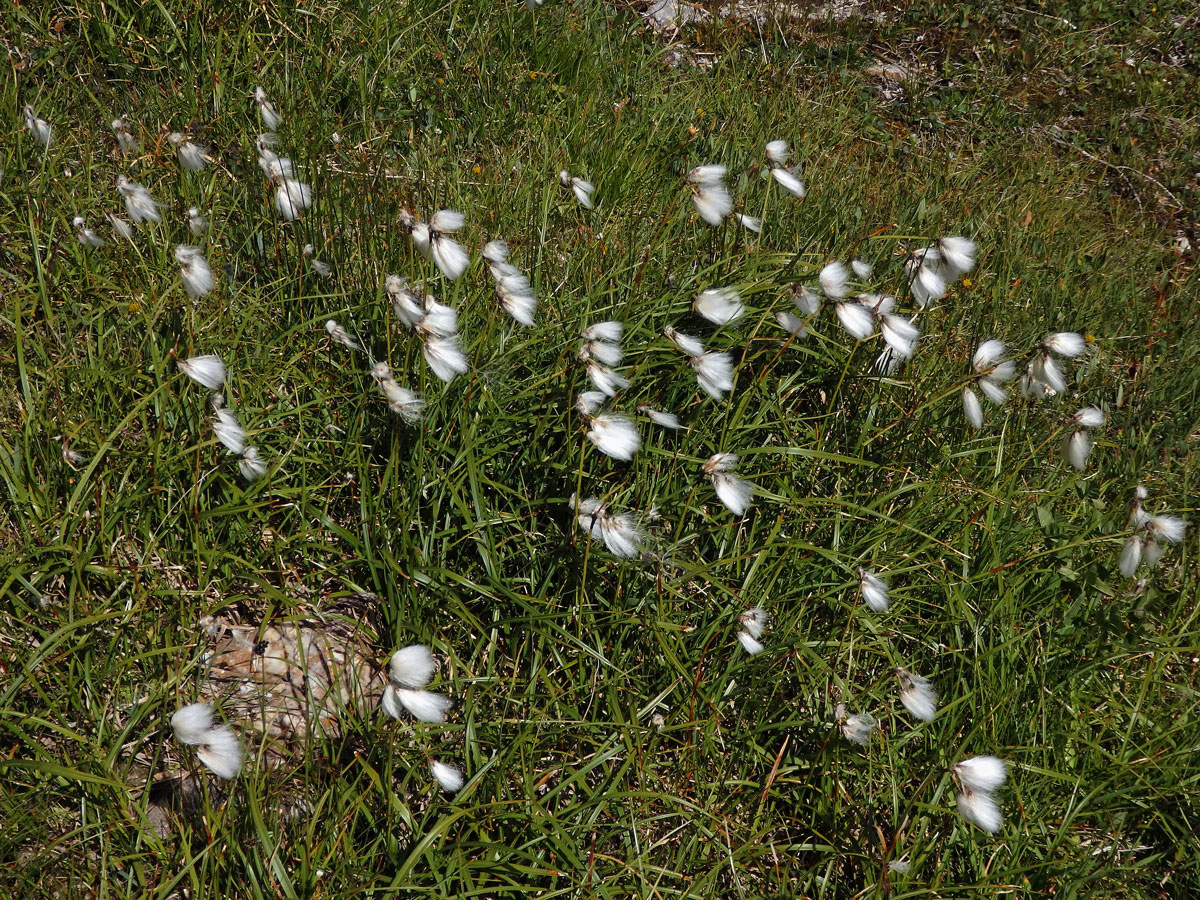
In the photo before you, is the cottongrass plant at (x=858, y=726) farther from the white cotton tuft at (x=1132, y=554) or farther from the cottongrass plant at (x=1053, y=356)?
the cottongrass plant at (x=1053, y=356)

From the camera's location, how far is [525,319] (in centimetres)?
212

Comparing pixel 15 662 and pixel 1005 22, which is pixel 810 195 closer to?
pixel 15 662

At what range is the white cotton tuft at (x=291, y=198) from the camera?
8.15ft

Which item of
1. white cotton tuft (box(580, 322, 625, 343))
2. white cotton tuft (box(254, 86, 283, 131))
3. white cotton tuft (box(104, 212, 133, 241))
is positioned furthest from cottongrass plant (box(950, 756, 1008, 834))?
white cotton tuft (box(254, 86, 283, 131))

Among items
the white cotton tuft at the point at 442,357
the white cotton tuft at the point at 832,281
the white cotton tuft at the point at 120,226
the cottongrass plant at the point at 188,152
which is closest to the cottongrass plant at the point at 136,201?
the white cotton tuft at the point at 120,226

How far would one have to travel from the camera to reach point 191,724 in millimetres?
1542

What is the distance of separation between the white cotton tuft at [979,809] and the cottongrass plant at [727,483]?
71cm

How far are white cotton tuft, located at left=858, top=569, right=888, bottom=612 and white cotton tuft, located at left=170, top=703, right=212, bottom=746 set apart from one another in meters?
1.35

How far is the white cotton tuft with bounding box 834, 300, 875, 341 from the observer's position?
2.16 metres

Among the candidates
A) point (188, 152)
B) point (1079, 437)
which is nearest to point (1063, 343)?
point (1079, 437)

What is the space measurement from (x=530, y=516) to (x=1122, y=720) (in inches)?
61.4

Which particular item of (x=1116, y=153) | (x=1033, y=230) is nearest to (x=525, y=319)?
(x=1033, y=230)

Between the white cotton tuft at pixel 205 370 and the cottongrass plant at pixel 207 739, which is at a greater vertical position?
the white cotton tuft at pixel 205 370

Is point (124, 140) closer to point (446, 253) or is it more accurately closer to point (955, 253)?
point (446, 253)
